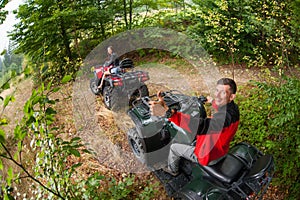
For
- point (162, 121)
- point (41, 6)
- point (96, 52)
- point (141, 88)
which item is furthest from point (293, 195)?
point (96, 52)

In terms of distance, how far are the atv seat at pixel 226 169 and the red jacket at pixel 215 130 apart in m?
0.07

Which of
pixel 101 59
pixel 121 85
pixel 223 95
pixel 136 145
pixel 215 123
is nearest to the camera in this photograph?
pixel 215 123

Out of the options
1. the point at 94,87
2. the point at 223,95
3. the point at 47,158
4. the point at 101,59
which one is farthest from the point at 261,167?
the point at 101,59

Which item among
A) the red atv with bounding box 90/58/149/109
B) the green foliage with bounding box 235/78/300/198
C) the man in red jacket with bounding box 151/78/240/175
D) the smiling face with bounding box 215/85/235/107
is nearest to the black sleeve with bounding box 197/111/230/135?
the man in red jacket with bounding box 151/78/240/175

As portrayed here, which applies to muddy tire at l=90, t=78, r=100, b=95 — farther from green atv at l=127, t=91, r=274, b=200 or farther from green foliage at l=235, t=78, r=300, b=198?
green foliage at l=235, t=78, r=300, b=198

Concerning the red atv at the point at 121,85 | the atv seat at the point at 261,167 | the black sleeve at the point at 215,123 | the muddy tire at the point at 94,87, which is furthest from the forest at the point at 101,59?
the black sleeve at the point at 215,123

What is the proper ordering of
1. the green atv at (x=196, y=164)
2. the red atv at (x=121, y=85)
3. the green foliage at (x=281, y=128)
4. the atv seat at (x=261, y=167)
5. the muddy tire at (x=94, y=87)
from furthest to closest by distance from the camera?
the muddy tire at (x=94, y=87), the red atv at (x=121, y=85), the green foliage at (x=281, y=128), the green atv at (x=196, y=164), the atv seat at (x=261, y=167)

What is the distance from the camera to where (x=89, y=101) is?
606cm

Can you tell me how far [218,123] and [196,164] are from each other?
2.67ft

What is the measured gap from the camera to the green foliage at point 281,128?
298cm

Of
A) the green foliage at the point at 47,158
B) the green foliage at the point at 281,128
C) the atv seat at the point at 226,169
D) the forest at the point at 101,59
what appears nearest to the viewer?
the green foliage at the point at 47,158

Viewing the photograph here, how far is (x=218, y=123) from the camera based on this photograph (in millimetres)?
2207

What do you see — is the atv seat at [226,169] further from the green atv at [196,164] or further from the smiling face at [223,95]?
the smiling face at [223,95]

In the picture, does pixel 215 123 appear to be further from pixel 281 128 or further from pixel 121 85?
pixel 121 85
